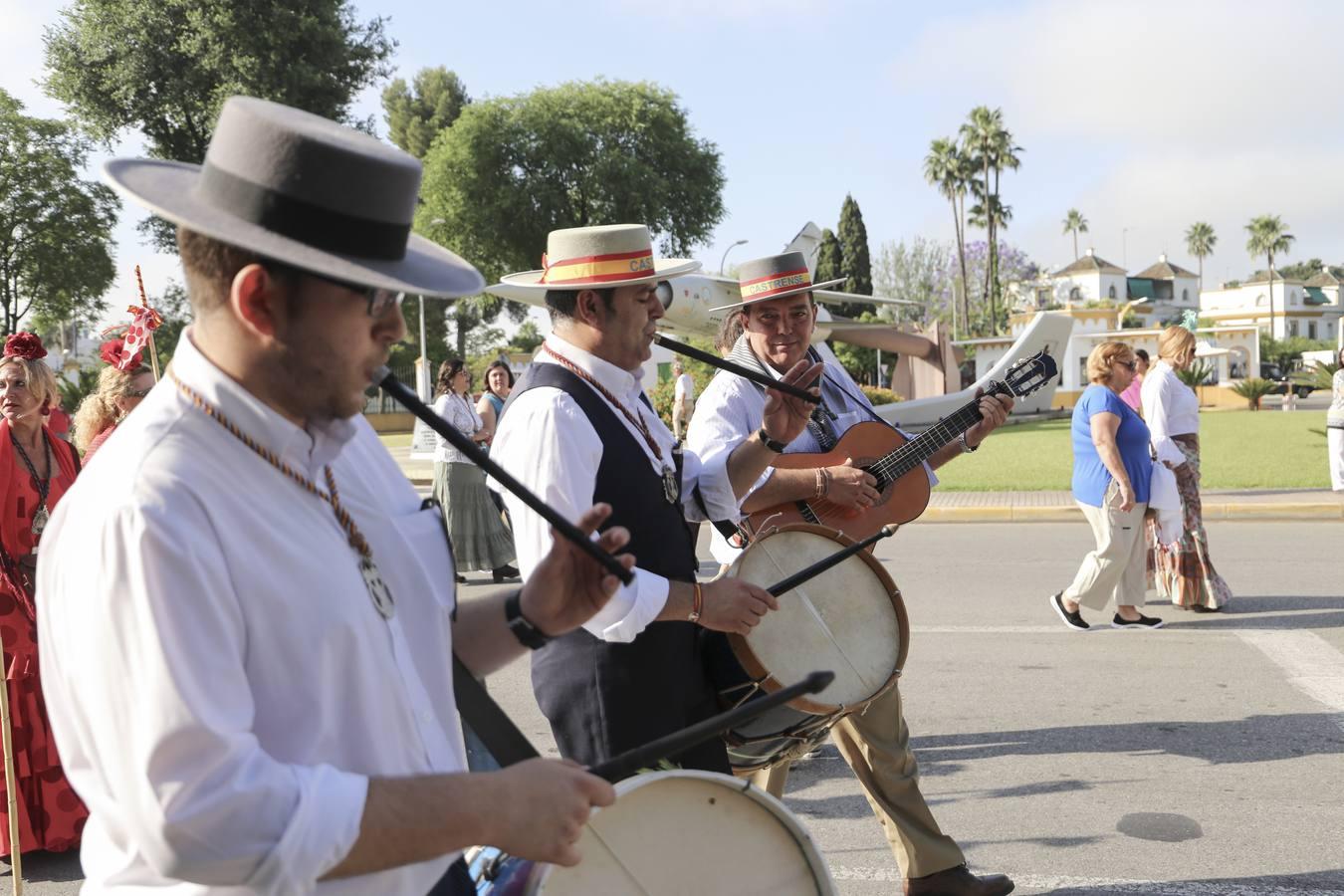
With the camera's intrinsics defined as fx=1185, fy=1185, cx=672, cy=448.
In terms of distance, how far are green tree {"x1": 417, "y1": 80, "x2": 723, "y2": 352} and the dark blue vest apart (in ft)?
147

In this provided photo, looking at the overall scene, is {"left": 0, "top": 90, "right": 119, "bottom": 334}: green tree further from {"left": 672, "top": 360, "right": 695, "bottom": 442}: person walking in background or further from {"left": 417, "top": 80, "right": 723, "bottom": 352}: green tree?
{"left": 672, "top": 360, "right": 695, "bottom": 442}: person walking in background

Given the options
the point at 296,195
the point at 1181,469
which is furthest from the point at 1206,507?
the point at 296,195

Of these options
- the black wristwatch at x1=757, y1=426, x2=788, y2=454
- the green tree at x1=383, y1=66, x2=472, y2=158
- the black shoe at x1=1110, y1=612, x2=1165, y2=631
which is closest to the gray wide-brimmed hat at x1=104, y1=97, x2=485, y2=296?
the black wristwatch at x1=757, y1=426, x2=788, y2=454

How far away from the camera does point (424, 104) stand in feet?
238

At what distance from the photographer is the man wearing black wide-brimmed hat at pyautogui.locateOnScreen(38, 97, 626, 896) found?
1249 millimetres

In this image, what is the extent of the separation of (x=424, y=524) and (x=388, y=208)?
0.51 metres

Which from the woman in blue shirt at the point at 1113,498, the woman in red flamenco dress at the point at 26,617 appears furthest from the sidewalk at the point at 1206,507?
the woman in red flamenco dress at the point at 26,617

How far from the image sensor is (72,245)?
Result: 40.6 metres

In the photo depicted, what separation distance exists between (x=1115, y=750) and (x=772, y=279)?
2.72 meters

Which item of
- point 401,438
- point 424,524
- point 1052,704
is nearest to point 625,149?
point 401,438

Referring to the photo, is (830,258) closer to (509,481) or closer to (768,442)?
(768,442)

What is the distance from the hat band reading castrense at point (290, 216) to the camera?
1.41 meters

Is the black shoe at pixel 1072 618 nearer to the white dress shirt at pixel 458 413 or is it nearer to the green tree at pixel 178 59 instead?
the white dress shirt at pixel 458 413

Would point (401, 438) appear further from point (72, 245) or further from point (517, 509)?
point (517, 509)
